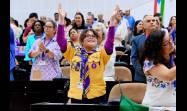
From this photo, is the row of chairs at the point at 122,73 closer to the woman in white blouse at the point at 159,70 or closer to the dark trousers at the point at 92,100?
the dark trousers at the point at 92,100

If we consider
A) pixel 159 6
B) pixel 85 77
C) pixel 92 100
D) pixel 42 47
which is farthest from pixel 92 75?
pixel 159 6

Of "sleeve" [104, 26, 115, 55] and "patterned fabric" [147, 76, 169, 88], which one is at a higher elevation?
"sleeve" [104, 26, 115, 55]

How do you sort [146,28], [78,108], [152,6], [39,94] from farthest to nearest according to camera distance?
[152,6], [146,28], [39,94], [78,108]

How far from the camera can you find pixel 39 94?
203 inches

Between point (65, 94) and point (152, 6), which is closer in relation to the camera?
point (65, 94)

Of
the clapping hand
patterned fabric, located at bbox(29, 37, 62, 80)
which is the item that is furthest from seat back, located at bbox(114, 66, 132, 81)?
the clapping hand

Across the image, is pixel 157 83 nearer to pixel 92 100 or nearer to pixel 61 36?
pixel 92 100

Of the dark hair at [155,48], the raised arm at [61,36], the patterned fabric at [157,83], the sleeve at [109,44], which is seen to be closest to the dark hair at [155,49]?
the dark hair at [155,48]

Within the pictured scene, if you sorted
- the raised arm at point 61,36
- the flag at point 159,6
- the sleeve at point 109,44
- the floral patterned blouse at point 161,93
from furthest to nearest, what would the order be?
the flag at point 159,6
the raised arm at point 61,36
the sleeve at point 109,44
the floral patterned blouse at point 161,93

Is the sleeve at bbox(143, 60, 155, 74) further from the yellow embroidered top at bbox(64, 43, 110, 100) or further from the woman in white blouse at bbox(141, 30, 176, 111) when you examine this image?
the yellow embroidered top at bbox(64, 43, 110, 100)

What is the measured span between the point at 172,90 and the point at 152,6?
10262 mm
